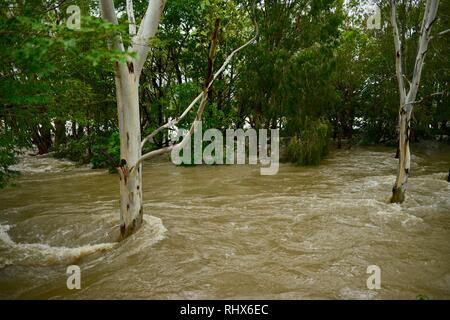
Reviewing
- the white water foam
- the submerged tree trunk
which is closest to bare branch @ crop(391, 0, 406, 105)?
the submerged tree trunk

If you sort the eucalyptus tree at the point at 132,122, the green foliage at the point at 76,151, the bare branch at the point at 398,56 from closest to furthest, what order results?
the eucalyptus tree at the point at 132,122 < the bare branch at the point at 398,56 < the green foliage at the point at 76,151

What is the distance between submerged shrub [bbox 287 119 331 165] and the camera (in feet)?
49.2

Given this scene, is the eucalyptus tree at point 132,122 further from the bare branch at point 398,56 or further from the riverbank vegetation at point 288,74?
the riverbank vegetation at point 288,74

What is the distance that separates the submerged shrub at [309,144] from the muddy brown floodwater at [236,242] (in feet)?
12.4

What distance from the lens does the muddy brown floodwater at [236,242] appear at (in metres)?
4.29

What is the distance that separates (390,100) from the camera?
18359mm

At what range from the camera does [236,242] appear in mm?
5816

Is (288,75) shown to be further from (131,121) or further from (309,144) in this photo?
(131,121)

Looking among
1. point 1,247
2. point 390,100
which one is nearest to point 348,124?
point 390,100

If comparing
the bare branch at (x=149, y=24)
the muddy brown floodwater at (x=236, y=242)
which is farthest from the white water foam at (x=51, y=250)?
the bare branch at (x=149, y=24)

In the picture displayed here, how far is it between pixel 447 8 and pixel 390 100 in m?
4.81

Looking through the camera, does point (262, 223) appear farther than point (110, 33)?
Yes

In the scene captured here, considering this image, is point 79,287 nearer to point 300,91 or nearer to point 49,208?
point 49,208

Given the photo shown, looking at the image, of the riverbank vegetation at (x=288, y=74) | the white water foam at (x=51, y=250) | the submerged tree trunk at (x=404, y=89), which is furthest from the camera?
the riverbank vegetation at (x=288, y=74)
